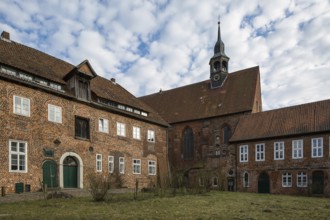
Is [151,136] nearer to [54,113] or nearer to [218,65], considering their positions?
[54,113]

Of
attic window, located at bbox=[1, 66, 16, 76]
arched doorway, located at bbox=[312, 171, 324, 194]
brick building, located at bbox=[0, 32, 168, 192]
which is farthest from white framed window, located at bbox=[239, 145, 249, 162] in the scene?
attic window, located at bbox=[1, 66, 16, 76]

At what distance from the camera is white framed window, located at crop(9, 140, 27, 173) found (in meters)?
21.4

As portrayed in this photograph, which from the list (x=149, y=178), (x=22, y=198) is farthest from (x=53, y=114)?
(x=149, y=178)

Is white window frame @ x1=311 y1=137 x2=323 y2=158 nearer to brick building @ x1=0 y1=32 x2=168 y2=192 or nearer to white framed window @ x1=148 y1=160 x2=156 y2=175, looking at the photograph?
brick building @ x1=0 y1=32 x2=168 y2=192

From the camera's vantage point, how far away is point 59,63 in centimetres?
2934

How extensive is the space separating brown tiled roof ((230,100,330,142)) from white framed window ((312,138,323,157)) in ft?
2.65

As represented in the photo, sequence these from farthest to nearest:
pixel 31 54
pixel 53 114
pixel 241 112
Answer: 1. pixel 241 112
2. pixel 31 54
3. pixel 53 114

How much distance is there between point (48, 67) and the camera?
2677 cm

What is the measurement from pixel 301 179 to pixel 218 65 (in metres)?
19.6

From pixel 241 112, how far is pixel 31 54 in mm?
22498

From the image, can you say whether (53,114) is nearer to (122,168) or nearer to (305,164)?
(122,168)

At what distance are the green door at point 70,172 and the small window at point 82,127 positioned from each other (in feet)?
6.93

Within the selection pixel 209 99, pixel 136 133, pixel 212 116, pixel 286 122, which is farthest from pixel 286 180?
pixel 209 99

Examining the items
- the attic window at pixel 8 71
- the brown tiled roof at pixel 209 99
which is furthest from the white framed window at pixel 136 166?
the attic window at pixel 8 71
